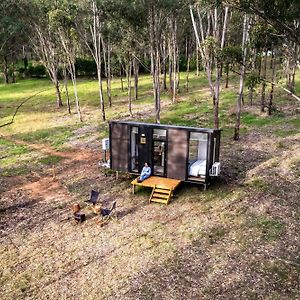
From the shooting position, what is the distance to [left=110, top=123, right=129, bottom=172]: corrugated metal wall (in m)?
19.8

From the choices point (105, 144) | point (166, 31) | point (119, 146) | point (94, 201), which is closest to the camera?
point (94, 201)

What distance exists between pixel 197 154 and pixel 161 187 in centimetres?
265

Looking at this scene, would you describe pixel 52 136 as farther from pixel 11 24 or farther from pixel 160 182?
pixel 160 182

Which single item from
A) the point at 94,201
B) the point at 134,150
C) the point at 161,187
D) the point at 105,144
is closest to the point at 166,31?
the point at 105,144

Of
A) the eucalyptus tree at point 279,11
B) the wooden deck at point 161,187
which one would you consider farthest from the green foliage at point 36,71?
the eucalyptus tree at point 279,11

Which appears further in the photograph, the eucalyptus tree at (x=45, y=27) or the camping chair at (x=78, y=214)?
the eucalyptus tree at (x=45, y=27)

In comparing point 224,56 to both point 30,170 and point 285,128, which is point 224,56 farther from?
point 30,170

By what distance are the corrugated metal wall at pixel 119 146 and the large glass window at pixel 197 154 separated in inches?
135

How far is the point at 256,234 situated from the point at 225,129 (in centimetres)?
1543

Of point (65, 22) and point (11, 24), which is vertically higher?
point (65, 22)

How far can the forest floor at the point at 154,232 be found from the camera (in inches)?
485

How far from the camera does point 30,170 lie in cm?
2342

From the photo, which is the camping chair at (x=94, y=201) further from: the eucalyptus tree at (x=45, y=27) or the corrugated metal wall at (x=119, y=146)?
the eucalyptus tree at (x=45, y=27)

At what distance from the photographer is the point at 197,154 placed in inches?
762
